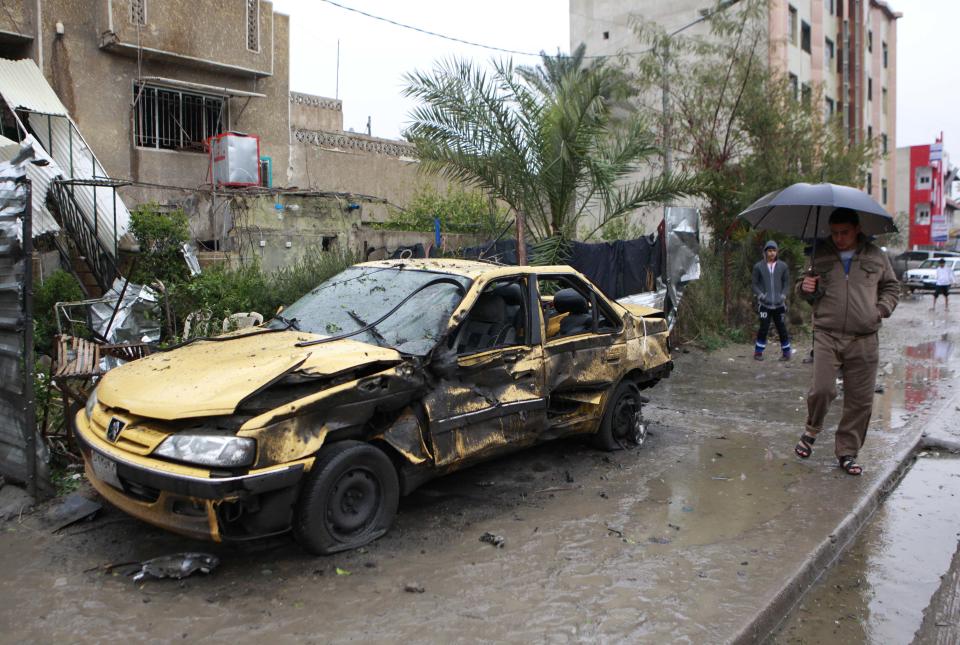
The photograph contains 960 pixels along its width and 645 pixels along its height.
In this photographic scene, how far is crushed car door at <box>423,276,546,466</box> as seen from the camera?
4.61 metres

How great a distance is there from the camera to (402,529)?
459 cm

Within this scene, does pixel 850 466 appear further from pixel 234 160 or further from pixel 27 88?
pixel 27 88

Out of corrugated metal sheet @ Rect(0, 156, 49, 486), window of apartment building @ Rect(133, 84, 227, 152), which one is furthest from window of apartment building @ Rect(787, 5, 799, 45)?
corrugated metal sheet @ Rect(0, 156, 49, 486)

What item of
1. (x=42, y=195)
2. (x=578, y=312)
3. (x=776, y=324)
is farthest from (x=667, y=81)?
(x=42, y=195)

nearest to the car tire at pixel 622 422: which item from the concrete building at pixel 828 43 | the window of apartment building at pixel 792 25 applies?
the concrete building at pixel 828 43

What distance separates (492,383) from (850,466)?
3059mm

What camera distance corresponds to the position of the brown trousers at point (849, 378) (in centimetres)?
572

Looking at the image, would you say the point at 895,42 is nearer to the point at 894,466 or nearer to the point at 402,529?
the point at 894,466

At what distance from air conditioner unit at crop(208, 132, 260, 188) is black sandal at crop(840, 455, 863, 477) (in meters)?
12.7

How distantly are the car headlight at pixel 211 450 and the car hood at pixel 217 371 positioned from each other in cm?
12

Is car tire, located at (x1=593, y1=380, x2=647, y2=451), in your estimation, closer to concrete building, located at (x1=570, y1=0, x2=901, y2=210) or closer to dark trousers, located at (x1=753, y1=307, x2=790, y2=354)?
dark trousers, located at (x1=753, y1=307, x2=790, y2=354)

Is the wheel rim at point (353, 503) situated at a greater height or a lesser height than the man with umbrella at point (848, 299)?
lesser

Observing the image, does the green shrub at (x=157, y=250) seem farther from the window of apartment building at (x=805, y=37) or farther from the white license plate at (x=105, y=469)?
the window of apartment building at (x=805, y=37)

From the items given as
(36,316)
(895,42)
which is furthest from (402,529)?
(895,42)
